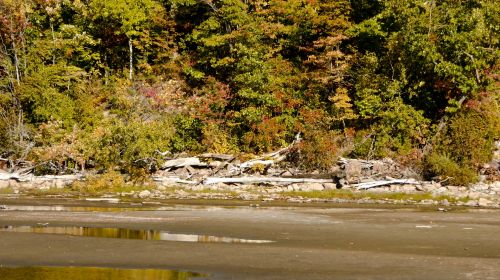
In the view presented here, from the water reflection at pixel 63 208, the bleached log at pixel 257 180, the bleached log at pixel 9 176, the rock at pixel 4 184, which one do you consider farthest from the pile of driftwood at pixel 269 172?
the water reflection at pixel 63 208

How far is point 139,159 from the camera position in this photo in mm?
31109

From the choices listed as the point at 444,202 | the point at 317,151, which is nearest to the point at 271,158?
the point at 317,151

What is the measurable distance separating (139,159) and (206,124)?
660 cm

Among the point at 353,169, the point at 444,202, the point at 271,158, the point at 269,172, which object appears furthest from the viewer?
the point at 271,158

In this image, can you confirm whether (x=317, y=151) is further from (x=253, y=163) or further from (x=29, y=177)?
(x=29, y=177)

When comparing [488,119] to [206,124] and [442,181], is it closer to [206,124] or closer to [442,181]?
[442,181]

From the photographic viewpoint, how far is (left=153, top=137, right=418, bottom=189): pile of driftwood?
3048 cm

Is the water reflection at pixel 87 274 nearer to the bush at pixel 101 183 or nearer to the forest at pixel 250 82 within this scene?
the bush at pixel 101 183

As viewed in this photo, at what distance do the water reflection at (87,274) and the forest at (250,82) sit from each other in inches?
760

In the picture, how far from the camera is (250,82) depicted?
35531 millimetres

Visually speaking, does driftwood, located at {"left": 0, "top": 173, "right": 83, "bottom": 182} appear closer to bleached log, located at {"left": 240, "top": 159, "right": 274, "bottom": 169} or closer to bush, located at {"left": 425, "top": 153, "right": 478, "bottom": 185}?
bleached log, located at {"left": 240, "top": 159, "right": 274, "bottom": 169}

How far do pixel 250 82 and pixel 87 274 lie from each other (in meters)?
25.1

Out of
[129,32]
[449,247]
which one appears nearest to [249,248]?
[449,247]

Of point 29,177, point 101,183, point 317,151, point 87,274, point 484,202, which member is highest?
point 317,151
